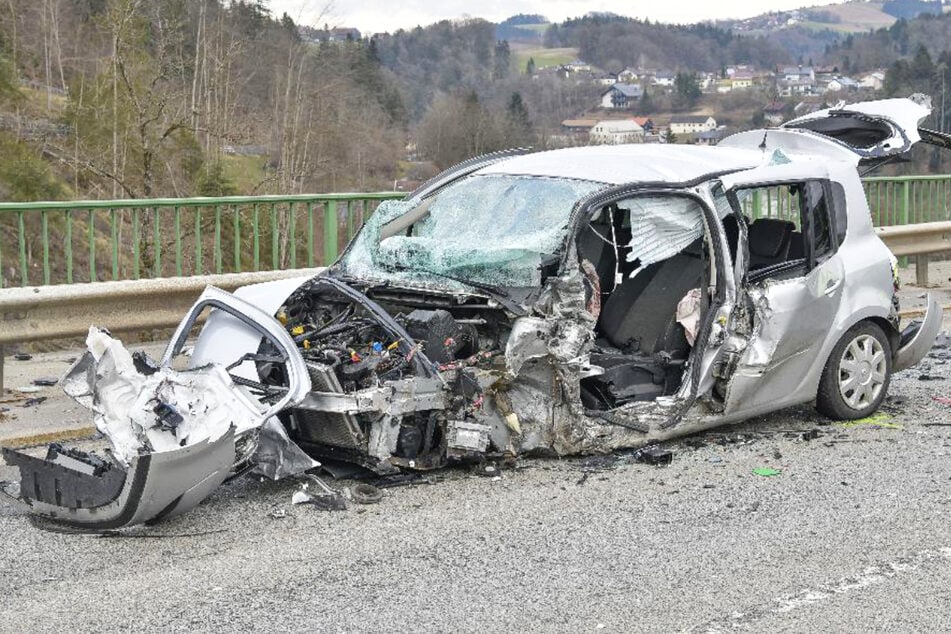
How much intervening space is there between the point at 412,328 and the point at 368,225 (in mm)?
1309

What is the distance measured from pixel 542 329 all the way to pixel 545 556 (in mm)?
1485

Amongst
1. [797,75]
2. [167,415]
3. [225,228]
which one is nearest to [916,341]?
[167,415]

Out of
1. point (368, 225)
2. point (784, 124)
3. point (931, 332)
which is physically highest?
point (784, 124)

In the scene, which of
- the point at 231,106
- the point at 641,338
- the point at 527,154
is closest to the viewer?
the point at 641,338

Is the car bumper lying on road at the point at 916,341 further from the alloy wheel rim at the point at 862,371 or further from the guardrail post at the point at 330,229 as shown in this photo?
the guardrail post at the point at 330,229

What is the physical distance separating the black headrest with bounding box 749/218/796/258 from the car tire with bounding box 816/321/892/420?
2.21 ft

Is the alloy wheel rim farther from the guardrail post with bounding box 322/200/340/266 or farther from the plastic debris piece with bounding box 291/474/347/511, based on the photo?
the guardrail post with bounding box 322/200/340/266

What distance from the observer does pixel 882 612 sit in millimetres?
4457

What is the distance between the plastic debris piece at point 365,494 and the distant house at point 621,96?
45.9 m

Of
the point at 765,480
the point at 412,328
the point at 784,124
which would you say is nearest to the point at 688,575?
the point at 765,480

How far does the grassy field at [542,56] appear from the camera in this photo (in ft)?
334

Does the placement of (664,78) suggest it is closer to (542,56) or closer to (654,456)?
(542,56)

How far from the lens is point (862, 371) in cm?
757

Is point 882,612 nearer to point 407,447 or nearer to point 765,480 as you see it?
point 765,480
